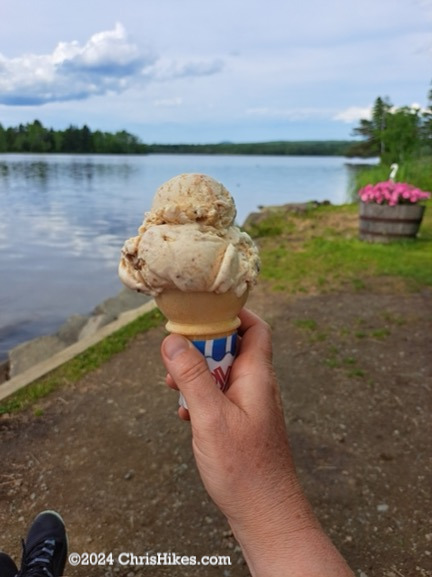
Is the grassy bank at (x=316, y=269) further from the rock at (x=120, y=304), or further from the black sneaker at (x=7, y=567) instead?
the black sneaker at (x=7, y=567)

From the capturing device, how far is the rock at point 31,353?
691 centimetres

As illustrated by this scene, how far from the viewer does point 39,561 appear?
309cm

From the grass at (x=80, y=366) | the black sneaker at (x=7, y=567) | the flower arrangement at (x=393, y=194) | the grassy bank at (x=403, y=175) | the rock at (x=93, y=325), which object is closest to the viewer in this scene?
the black sneaker at (x=7, y=567)

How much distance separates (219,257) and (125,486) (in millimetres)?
2505

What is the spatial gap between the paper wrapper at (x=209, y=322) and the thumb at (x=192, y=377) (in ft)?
0.66

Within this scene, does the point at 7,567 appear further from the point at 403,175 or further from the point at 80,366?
the point at 403,175

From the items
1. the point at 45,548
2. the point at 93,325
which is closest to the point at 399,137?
the point at 93,325

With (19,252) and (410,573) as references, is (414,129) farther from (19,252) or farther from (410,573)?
(410,573)

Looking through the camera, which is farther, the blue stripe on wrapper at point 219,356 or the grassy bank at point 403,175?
the grassy bank at point 403,175

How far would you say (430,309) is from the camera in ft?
23.4

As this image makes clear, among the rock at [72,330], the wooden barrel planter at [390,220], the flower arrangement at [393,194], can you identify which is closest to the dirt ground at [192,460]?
the rock at [72,330]

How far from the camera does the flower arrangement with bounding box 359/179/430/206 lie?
10.3 meters

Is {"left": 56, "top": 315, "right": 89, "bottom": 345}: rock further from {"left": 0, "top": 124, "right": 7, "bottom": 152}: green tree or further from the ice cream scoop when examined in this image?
{"left": 0, "top": 124, "right": 7, "bottom": 152}: green tree

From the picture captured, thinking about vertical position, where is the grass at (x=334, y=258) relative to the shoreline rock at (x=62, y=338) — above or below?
above
